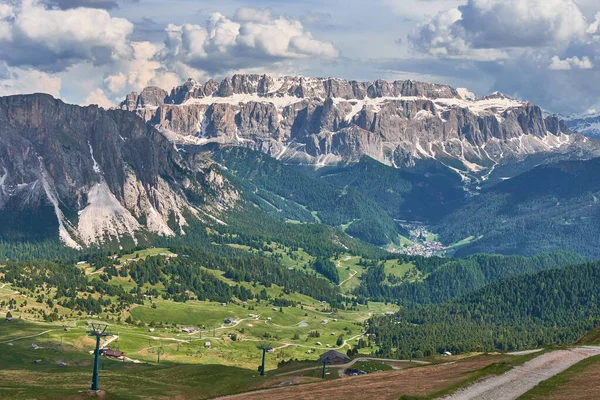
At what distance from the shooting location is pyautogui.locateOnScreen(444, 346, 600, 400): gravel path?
10725cm

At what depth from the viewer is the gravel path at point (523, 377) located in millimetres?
107250

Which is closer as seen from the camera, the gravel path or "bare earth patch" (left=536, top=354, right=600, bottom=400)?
"bare earth patch" (left=536, top=354, right=600, bottom=400)

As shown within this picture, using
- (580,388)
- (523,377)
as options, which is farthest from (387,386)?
(580,388)

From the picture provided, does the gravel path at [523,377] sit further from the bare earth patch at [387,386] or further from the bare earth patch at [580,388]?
the bare earth patch at [387,386]

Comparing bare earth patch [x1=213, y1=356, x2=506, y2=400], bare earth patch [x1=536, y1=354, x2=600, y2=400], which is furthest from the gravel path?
bare earth patch [x1=213, y1=356, x2=506, y2=400]

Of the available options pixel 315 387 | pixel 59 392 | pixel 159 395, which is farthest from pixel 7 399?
pixel 315 387

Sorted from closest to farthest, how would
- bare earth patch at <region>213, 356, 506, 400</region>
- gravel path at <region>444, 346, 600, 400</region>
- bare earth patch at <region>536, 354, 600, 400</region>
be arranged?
1. bare earth patch at <region>536, 354, 600, 400</region>
2. gravel path at <region>444, 346, 600, 400</region>
3. bare earth patch at <region>213, 356, 506, 400</region>

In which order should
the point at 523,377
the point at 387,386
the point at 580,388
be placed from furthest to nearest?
the point at 387,386 → the point at 523,377 → the point at 580,388

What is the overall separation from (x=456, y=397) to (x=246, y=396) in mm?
42489

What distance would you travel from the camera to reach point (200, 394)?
177 meters

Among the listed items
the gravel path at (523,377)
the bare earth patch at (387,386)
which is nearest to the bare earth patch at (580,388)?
the gravel path at (523,377)

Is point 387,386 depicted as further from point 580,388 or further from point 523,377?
point 580,388

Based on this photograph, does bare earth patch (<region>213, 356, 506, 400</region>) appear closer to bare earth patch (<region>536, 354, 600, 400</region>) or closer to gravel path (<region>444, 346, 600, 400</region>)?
gravel path (<region>444, 346, 600, 400</region>)

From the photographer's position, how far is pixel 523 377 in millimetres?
117625
